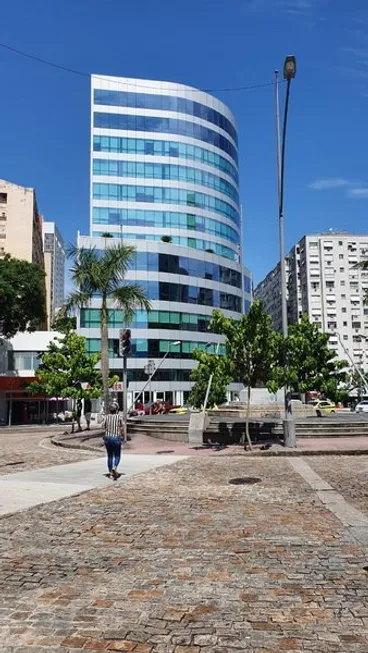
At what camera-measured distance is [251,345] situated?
1692 cm

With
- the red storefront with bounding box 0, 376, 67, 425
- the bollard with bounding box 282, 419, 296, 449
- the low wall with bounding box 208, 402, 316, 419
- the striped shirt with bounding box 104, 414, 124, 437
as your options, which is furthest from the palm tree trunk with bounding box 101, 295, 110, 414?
the red storefront with bounding box 0, 376, 67, 425

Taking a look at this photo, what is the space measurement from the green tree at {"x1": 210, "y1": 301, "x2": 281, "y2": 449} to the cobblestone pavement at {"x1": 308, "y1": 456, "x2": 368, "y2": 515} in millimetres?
3210

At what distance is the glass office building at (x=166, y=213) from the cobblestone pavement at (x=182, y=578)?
179 feet

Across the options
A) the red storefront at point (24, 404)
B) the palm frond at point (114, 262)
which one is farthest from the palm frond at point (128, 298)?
the red storefront at point (24, 404)

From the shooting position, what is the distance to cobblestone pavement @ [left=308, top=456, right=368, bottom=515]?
8988 mm

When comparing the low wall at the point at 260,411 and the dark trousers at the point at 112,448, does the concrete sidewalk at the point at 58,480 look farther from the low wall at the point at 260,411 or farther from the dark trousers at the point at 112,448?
the low wall at the point at 260,411

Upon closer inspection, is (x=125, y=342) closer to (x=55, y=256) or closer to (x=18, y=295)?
(x=18, y=295)

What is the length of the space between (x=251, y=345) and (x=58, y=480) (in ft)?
26.4

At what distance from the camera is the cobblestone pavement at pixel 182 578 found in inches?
145

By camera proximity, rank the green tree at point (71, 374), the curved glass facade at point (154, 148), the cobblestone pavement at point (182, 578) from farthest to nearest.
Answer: the curved glass facade at point (154, 148)
the green tree at point (71, 374)
the cobblestone pavement at point (182, 578)

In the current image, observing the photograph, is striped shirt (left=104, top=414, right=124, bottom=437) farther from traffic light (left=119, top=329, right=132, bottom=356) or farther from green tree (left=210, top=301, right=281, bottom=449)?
green tree (left=210, top=301, right=281, bottom=449)

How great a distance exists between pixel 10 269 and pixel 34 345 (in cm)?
982

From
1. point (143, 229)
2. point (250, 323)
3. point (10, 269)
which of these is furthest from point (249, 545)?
point (143, 229)

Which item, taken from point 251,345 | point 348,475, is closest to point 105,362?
point 251,345
